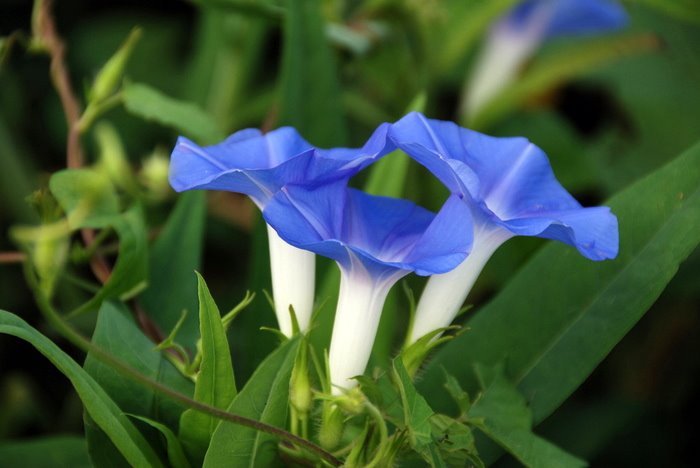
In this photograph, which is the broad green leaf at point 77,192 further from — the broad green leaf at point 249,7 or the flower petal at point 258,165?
the broad green leaf at point 249,7

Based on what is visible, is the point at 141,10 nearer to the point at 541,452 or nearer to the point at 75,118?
the point at 75,118

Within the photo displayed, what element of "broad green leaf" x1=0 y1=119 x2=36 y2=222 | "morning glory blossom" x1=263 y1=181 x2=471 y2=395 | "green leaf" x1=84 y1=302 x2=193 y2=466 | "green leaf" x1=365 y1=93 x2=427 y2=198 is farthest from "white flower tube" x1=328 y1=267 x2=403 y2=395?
"broad green leaf" x1=0 y1=119 x2=36 y2=222

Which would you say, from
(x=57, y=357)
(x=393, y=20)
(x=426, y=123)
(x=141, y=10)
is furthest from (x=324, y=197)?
(x=141, y=10)

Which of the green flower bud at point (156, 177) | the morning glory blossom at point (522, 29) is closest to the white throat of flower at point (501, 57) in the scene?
the morning glory blossom at point (522, 29)

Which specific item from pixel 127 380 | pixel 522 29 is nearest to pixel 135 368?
pixel 127 380

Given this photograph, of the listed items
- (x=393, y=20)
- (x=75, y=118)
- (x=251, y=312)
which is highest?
(x=393, y=20)

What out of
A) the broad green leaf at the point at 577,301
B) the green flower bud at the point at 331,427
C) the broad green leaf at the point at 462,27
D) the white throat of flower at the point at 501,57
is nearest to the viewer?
the green flower bud at the point at 331,427
